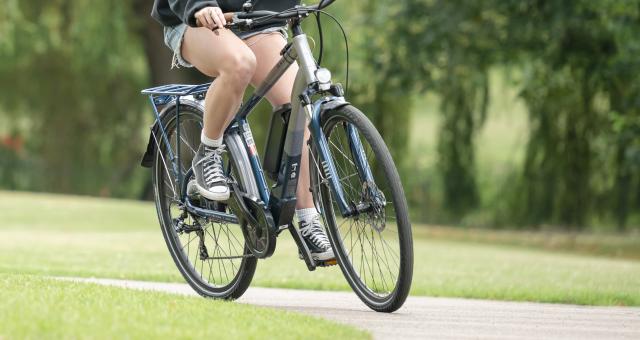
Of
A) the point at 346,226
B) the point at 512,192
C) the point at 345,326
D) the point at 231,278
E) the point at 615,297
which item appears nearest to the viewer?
the point at 345,326

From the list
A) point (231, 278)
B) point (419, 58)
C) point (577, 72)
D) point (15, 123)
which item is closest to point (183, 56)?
point (231, 278)

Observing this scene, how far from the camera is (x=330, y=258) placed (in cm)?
530

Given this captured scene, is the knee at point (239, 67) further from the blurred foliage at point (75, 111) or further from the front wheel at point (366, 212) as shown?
the blurred foliage at point (75, 111)

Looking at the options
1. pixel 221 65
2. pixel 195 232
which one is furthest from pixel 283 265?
pixel 221 65

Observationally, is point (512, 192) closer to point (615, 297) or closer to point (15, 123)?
point (15, 123)

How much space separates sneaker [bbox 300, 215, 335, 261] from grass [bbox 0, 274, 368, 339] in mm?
452

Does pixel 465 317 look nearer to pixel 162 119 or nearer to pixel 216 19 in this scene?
pixel 216 19

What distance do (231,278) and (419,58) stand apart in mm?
11608

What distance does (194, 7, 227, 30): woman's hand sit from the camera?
5.02 metres

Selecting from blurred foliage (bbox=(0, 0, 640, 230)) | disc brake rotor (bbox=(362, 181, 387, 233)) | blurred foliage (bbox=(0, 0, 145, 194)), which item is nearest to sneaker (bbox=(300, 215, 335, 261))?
disc brake rotor (bbox=(362, 181, 387, 233))

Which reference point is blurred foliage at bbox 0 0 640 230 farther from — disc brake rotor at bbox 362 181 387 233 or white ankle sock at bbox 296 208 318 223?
disc brake rotor at bbox 362 181 387 233

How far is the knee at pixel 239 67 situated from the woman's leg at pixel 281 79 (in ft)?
0.77

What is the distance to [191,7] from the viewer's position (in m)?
5.09

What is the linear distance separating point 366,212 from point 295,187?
0.36m
